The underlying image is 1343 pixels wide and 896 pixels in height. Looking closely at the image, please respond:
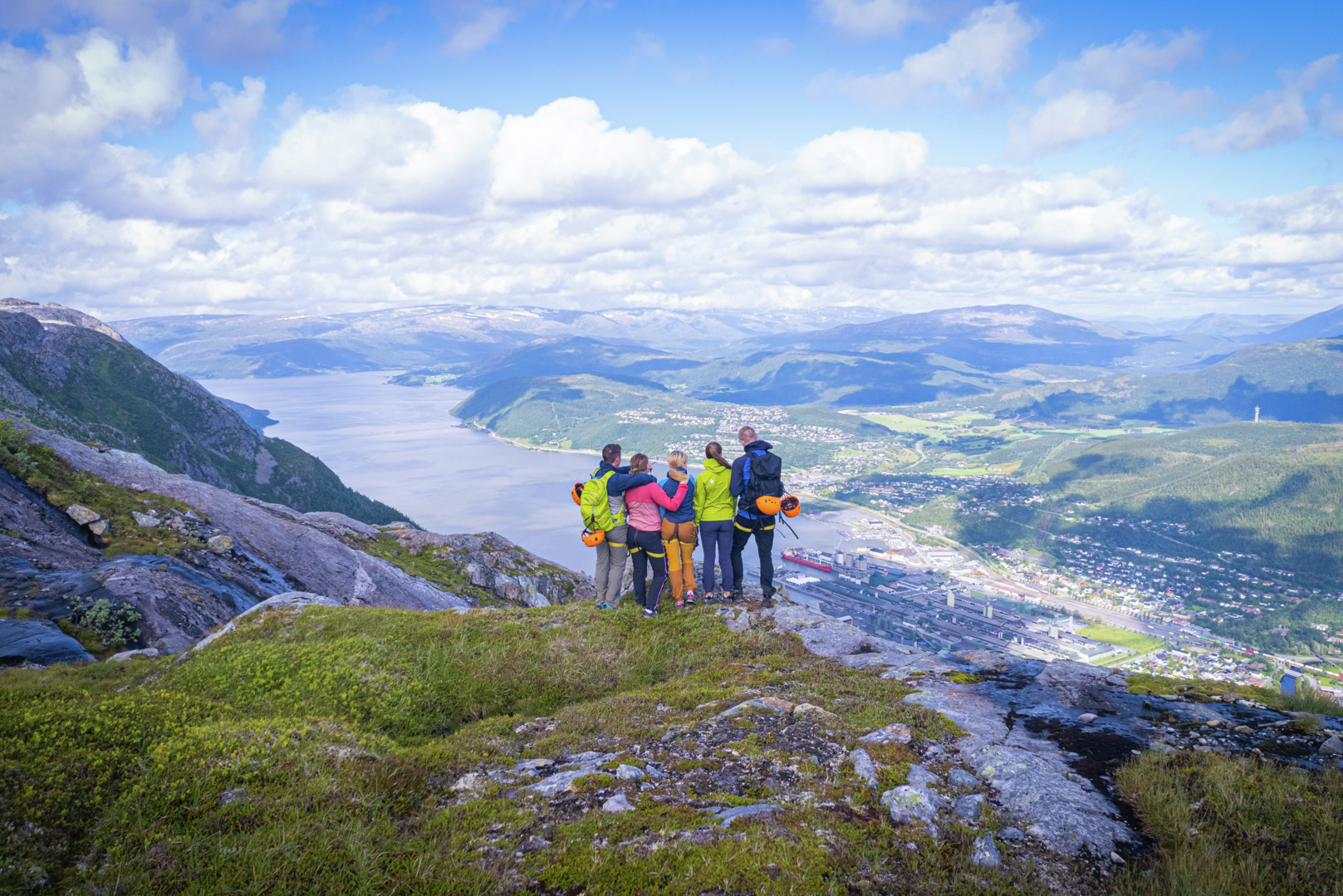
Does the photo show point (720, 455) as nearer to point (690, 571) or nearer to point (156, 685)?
point (690, 571)

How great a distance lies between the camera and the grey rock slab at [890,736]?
7.55 metres

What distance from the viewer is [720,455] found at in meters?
13.6

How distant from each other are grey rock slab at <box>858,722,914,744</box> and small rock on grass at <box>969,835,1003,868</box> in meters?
2.07

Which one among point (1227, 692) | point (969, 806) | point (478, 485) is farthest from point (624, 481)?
point (478, 485)

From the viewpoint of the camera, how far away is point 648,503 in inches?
526

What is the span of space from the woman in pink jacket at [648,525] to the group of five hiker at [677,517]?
0.02 meters

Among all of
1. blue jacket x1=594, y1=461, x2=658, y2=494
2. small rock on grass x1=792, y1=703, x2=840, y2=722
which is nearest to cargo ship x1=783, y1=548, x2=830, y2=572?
blue jacket x1=594, y1=461, x2=658, y2=494

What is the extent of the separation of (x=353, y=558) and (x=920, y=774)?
21610mm

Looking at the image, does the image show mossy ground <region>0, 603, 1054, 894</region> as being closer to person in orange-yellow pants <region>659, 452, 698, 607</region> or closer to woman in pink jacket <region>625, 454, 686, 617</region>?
woman in pink jacket <region>625, 454, 686, 617</region>

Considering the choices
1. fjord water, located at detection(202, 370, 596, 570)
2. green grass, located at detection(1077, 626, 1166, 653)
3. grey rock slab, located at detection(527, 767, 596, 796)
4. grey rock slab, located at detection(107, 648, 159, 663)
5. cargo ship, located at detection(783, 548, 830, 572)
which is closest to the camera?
grey rock slab, located at detection(527, 767, 596, 796)

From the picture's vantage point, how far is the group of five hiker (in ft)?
43.6

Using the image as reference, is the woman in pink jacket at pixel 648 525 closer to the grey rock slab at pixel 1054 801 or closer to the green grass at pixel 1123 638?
the grey rock slab at pixel 1054 801

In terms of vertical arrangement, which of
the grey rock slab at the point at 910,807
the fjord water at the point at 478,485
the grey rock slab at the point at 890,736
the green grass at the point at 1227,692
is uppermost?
the grey rock slab at the point at 910,807

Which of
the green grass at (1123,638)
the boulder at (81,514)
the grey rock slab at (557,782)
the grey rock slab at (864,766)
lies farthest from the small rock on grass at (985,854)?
the green grass at (1123,638)
